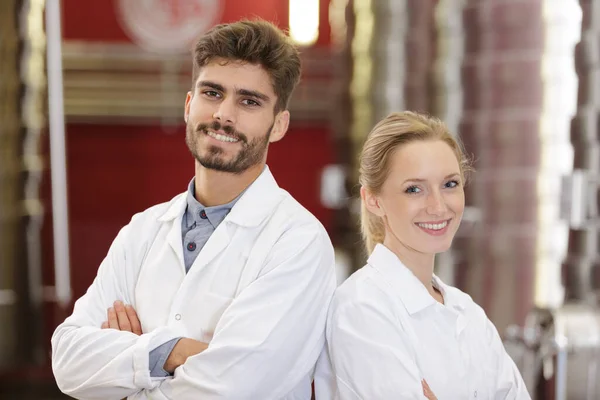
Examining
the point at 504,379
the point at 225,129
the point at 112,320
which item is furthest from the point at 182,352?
the point at 504,379

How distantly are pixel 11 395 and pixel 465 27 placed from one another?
3241mm

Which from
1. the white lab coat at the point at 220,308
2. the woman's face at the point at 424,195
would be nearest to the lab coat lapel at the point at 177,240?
the white lab coat at the point at 220,308

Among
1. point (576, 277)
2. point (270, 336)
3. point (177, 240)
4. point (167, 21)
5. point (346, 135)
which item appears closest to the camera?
point (270, 336)

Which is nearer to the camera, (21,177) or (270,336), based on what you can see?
(270,336)

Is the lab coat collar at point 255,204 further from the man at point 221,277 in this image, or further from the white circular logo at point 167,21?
the white circular logo at point 167,21

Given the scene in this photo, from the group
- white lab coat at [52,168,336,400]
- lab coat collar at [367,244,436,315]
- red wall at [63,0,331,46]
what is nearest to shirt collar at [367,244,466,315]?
lab coat collar at [367,244,436,315]

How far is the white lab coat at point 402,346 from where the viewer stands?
52.3 inches

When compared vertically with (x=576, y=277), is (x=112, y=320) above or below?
above

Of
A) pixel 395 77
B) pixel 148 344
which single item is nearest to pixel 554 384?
pixel 148 344

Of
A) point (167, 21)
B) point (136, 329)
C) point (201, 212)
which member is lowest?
point (136, 329)

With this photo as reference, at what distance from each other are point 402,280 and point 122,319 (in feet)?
1.93

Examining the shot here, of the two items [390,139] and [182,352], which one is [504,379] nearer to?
[390,139]

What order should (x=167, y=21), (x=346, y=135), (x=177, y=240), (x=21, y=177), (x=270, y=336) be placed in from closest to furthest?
(x=270, y=336) → (x=177, y=240) → (x=21, y=177) → (x=346, y=135) → (x=167, y=21)

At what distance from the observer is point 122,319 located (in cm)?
148
